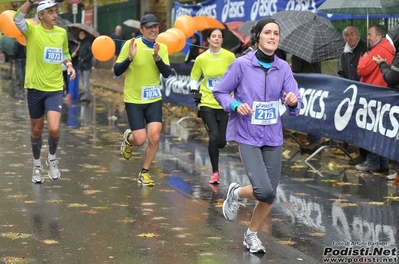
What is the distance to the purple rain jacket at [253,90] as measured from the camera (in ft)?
24.8

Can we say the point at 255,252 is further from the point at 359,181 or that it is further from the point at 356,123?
the point at 356,123

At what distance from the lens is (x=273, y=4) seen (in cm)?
1892

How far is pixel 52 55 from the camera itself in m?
10.6

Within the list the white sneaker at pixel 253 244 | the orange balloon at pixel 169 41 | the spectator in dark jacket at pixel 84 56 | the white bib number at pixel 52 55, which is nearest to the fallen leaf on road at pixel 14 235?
the white sneaker at pixel 253 244

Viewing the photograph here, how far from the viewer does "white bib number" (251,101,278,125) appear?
24.8 ft

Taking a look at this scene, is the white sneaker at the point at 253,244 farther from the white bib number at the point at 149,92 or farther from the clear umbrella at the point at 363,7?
the clear umbrella at the point at 363,7

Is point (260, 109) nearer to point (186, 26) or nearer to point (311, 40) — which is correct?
point (311, 40)

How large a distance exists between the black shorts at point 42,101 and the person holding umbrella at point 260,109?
11.5 feet

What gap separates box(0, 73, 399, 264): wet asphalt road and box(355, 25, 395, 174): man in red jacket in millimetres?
312

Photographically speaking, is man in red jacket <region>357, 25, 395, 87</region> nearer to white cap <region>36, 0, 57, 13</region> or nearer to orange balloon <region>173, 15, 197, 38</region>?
orange balloon <region>173, 15, 197, 38</region>

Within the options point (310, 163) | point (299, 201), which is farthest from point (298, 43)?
point (299, 201)

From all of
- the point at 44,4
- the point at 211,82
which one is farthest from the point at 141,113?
the point at 44,4

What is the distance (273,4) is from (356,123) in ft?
23.2

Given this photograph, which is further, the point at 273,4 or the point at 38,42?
the point at 273,4
